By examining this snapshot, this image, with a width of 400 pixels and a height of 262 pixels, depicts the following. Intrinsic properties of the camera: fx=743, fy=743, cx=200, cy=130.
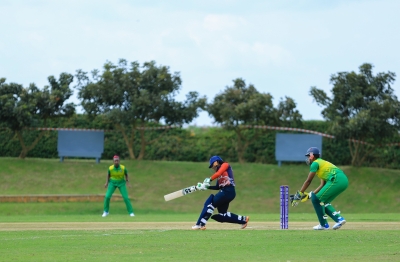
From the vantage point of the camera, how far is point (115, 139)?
43.3m

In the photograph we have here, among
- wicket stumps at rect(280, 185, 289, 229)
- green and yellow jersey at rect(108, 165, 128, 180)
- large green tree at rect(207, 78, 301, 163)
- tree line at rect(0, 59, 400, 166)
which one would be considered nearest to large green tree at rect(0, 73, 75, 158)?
tree line at rect(0, 59, 400, 166)

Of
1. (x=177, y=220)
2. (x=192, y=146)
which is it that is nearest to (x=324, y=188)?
(x=177, y=220)

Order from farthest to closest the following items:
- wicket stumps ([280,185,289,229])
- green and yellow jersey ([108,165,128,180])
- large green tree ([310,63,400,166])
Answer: large green tree ([310,63,400,166]) → green and yellow jersey ([108,165,128,180]) → wicket stumps ([280,185,289,229])

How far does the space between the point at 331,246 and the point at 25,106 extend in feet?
86.4

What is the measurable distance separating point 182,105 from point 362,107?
924cm

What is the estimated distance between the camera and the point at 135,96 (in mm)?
37781

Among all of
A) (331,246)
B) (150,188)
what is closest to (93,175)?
(150,188)

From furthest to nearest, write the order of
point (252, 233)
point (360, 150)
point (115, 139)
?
point (115, 139)
point (360, 150)
point (252, 233)

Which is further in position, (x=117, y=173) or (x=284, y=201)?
(x=117, y=173)

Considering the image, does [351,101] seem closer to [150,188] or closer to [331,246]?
[150,188]

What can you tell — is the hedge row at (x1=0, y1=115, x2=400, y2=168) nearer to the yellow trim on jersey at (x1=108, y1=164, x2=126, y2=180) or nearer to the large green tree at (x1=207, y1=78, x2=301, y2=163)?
the large green tree at (x1=207, y1=78, x2=301, y2=163)

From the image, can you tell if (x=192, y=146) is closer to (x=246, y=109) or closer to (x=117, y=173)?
(x=246, y=109)

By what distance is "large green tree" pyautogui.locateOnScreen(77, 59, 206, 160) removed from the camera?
124ft

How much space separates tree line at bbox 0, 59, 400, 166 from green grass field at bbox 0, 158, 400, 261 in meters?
2.13
